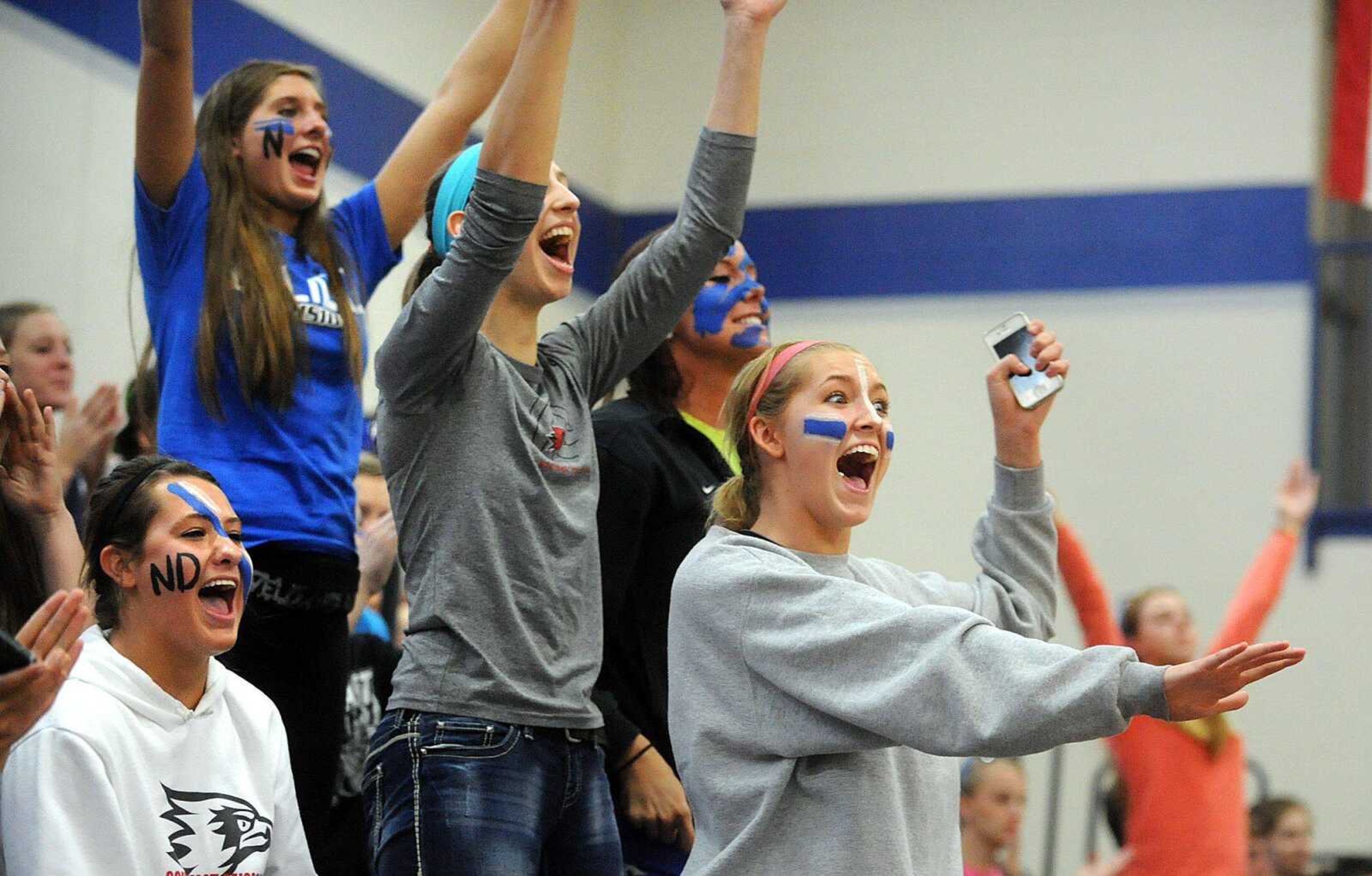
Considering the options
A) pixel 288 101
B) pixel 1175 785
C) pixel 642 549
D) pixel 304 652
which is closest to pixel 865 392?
pixel 642 549

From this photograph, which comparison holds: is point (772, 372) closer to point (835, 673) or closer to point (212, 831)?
point (835, 673)

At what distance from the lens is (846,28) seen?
8180mm

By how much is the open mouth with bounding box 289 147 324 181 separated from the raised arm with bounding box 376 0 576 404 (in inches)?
23.8

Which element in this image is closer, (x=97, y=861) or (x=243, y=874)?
(x=97, y=861)

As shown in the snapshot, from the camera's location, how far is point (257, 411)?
253 cm

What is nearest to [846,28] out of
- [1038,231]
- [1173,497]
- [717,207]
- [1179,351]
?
[1038,231]

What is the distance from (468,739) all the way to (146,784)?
419 millimetres

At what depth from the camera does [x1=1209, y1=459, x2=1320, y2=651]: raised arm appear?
169 inches

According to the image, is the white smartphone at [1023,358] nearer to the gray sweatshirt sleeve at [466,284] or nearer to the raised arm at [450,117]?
the gray sweatshirt sleeve at [466,284]

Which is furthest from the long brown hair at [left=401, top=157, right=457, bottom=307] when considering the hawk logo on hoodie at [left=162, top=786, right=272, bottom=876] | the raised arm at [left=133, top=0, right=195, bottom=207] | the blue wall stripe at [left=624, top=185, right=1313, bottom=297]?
the blue wall stripe at [left=624, top=185, right=1313, bottom=297]

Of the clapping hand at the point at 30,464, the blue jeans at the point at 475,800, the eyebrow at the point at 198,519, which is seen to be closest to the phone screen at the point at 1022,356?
the blue jeans at the point at 475,800

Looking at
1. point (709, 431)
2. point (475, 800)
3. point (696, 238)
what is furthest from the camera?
point (709, 431)

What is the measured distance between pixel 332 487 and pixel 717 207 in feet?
2.45

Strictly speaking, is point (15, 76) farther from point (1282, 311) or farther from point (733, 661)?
point (1282, 311)
